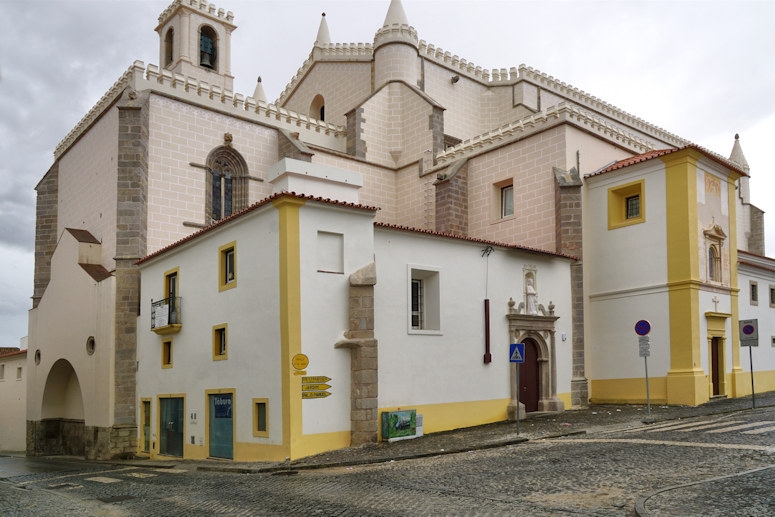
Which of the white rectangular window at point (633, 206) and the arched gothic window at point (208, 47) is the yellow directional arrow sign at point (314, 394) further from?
the arched gothic window at point (208, 47)

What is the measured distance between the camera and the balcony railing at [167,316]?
A: 21.5 m

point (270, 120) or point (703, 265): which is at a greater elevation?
point (270, 120)

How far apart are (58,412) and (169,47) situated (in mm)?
17759

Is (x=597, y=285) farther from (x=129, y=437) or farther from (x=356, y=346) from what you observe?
(x=129, y=437)

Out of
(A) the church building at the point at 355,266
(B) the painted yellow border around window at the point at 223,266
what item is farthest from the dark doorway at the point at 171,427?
(B) the painted yellow border around window at the point at 223,266

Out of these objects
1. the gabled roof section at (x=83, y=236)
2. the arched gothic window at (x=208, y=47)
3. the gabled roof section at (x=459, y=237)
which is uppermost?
the arched gothic window at (x=208, y=47)

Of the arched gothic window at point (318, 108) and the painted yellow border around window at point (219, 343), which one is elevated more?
the arched gothic window at point (318, 108)

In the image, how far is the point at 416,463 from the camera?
14.6 metres

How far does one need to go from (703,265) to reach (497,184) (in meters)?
8.34

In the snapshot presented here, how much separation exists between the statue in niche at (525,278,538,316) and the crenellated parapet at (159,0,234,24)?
2082cm

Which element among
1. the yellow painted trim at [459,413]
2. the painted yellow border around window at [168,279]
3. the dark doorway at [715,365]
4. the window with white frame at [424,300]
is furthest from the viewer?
the dark doorway at [715,365]

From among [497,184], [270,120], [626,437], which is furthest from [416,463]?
[270,120]

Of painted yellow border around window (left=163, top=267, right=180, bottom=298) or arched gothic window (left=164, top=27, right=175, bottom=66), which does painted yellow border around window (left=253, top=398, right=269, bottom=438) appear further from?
arched gothic window (left=164, top=27, right=175, bottom=66)

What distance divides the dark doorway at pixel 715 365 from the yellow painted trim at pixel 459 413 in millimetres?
7455
